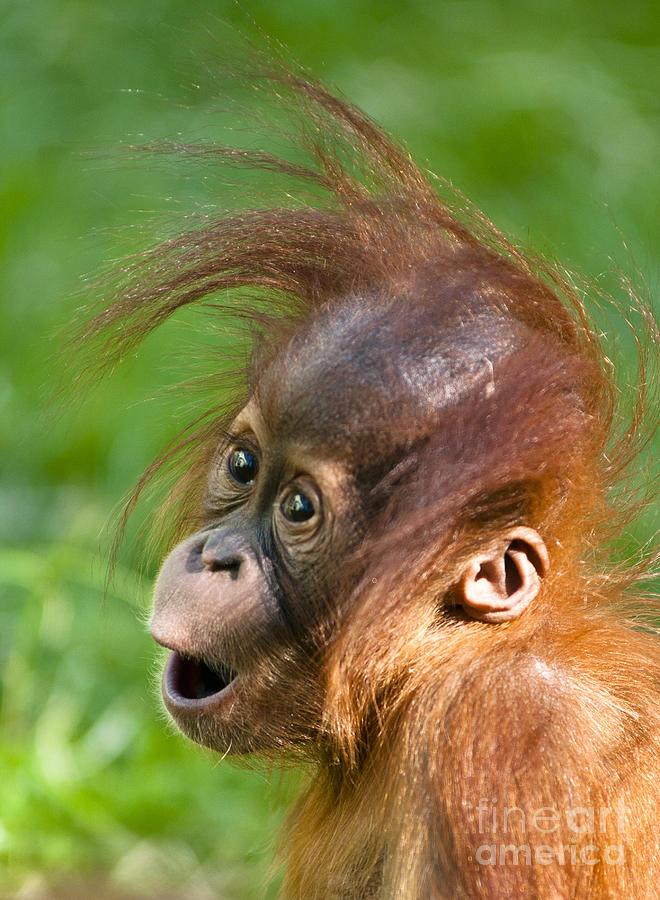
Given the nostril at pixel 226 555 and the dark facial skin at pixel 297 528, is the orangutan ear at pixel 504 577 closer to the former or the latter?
the dark facial skin at pixel 297 528

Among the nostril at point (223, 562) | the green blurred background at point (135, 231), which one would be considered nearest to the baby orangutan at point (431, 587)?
the nostril at point (223, 562)

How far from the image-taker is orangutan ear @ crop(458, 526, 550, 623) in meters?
2.89

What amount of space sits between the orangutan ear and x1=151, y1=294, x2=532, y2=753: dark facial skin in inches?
10.4

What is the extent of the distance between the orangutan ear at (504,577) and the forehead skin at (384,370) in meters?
0.34

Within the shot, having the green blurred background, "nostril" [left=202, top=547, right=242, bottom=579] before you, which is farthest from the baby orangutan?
the green blurred background

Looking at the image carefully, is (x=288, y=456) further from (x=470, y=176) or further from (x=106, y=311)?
(x=470, y=176)

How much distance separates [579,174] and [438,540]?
4.43 m

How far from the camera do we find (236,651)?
3.00 metres

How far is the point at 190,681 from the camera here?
3.26 m

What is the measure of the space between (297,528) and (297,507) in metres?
0.05

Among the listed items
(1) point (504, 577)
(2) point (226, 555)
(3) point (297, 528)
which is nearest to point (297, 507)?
(3) point (297, 528)

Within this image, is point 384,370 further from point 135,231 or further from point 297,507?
point 135,231

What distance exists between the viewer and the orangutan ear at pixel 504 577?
9.50 feet

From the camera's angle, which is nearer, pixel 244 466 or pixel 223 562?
pixel 223 562
